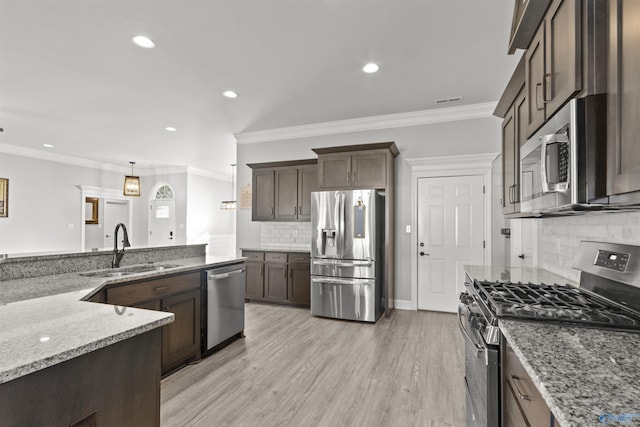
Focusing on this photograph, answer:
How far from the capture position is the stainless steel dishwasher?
2.97 m

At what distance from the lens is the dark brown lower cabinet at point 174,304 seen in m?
2.29

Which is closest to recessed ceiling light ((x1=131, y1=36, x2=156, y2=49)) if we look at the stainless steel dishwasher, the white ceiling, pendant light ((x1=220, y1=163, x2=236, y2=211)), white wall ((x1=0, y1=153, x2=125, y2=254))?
the white ceiling

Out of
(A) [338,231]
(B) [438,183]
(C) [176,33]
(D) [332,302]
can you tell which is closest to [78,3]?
(C) [176,33]

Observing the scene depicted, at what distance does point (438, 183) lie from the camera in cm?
457

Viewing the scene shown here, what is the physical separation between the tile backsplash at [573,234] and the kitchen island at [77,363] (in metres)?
2.10

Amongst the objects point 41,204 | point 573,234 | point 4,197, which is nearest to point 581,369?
point 573,234

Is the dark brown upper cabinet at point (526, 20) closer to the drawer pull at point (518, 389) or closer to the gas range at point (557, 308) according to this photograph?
the gas range at point (557, 308)

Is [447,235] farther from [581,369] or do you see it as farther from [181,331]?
[581,369]

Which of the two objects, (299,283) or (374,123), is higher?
(374,123)

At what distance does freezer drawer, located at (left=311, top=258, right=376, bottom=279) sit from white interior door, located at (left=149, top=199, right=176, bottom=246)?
608 centimetres

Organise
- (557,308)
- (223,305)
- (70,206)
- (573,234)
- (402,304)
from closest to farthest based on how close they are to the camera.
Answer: (557,308)
(573,234)
(223,305)
(402,304)
(70,206)

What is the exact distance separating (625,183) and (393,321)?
3.54m

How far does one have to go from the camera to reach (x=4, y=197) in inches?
247

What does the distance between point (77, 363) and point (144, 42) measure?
287 centimetres
